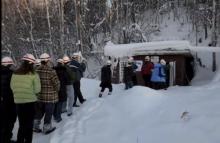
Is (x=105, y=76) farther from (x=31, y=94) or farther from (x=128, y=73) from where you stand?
(x=31, y=94)

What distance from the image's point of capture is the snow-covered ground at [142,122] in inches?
320

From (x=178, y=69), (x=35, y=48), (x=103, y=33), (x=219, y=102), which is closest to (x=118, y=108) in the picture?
(x=219, y=102)

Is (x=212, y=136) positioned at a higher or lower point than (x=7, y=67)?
lower

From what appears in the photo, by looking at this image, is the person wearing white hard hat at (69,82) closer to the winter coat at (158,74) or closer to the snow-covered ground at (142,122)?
the snow-covered ground at (142,122)

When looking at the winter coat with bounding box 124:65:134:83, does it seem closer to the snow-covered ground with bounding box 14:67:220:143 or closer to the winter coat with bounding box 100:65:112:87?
the winter coat with bounding box 100:65:112:87

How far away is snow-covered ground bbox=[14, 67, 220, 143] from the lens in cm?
814

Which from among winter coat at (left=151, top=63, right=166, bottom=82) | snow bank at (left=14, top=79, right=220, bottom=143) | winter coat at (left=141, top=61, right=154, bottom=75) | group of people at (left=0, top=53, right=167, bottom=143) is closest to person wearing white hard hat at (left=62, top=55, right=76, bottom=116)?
group of people at (left=0, top=53, right=167, bottom=143)

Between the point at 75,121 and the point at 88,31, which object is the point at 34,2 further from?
the point at 75,121

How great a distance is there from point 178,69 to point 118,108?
42.9 feet

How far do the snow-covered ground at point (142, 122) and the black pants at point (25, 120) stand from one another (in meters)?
0.62

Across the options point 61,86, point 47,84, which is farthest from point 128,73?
point 47,84

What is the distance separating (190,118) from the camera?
884 cm

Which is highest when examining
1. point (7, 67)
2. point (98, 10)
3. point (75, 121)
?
point (98, 10)

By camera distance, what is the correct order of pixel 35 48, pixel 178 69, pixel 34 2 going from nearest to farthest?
pixel 178 69 → pixel 35 48 → pixel 34 2
